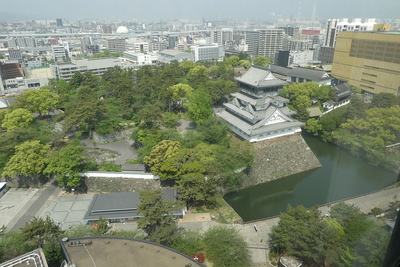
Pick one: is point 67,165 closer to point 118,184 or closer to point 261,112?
point 118,184

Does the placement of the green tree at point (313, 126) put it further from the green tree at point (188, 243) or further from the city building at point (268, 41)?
the city building at point (268, 41)

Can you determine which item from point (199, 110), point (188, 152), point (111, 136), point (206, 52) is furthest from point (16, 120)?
point (206, 52)

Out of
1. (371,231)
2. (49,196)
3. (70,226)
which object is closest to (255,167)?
(70,226)

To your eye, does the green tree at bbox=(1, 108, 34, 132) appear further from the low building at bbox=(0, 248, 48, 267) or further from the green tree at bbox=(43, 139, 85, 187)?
the low building at bbox=(0, 248, 48, 267)

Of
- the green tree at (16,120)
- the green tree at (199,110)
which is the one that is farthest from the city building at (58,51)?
the green tree at (199,110)

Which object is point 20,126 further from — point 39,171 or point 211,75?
point 211,75

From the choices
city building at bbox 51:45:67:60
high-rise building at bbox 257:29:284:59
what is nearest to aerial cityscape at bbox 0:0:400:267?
high-rise building at bbox 257:29:284:59
